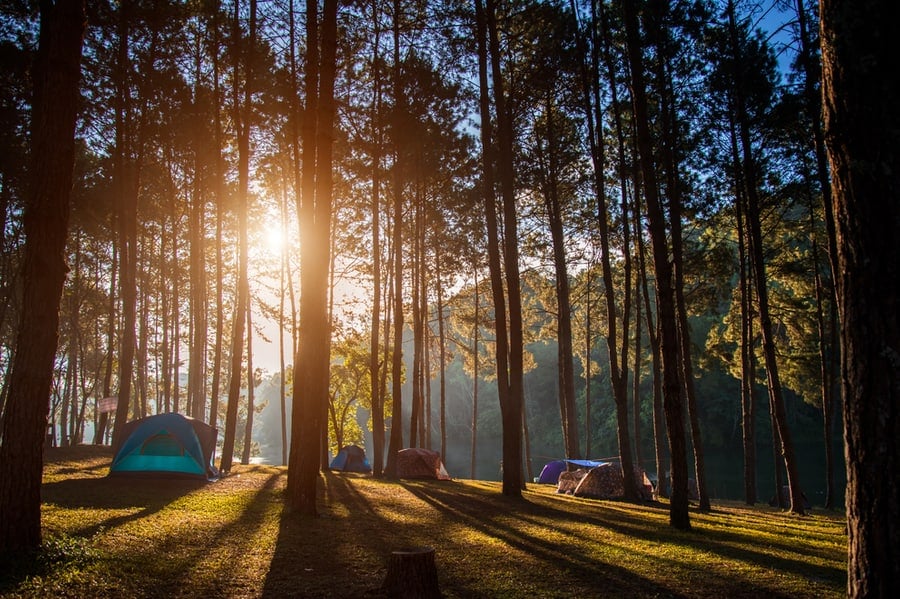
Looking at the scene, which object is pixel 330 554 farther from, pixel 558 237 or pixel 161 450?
pixel 558 237

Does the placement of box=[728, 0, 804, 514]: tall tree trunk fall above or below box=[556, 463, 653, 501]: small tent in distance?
above

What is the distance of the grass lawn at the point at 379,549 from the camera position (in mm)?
4996

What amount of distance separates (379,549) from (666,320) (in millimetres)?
5666

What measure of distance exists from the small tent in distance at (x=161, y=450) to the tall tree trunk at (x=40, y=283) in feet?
26.4

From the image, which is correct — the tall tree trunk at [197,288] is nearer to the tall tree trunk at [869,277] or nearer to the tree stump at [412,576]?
the tree stump at [412,576]

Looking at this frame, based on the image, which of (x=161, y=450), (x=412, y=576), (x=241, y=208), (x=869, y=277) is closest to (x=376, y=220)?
(x=241, y=208)

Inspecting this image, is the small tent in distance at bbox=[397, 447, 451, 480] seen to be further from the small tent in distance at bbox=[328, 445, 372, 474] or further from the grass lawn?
the grass lawn

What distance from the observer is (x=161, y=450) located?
42.4ft

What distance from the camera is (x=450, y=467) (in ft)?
186

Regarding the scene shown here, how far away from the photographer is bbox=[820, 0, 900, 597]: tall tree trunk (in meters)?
2.91

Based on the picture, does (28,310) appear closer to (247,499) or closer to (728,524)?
(247,499)

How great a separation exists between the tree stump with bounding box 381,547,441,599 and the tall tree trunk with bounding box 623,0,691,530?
5360 mm

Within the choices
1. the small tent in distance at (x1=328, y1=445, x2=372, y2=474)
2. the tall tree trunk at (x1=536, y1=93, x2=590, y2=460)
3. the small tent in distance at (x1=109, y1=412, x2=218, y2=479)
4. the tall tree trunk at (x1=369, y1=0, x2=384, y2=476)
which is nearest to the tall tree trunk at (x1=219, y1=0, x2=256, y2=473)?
the small tent in distance at (x1=109, y1=412, x2=218, y2=479)

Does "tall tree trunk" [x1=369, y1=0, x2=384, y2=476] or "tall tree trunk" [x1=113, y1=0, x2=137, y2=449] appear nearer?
"tall tree trunk" [x1=113, y1=0, x2=137, y2=449]
